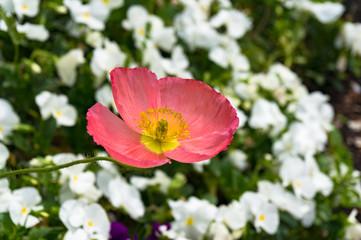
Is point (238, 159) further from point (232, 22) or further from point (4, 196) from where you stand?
point (4, 196)

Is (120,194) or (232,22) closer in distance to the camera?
(120,194)

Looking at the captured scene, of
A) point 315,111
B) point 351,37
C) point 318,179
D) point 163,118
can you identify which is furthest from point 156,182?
point 351,37

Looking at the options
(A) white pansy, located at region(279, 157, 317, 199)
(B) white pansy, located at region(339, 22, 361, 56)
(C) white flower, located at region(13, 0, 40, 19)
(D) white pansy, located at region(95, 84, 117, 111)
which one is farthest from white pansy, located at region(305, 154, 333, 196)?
(B) white pansy, located at region(339, 22, 361, 56)

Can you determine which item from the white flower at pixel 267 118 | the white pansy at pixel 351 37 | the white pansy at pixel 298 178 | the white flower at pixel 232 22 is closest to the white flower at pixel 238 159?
the white flower at pixel 267 118

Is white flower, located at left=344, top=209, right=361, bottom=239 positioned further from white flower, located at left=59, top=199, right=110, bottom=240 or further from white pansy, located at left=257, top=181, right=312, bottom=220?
white flower, located at left=59, top=199, right=110, bottom=240

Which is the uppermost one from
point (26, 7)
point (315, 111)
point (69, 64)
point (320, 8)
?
point (26, 7)

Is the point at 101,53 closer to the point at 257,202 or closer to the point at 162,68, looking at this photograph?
the point at 162,68
